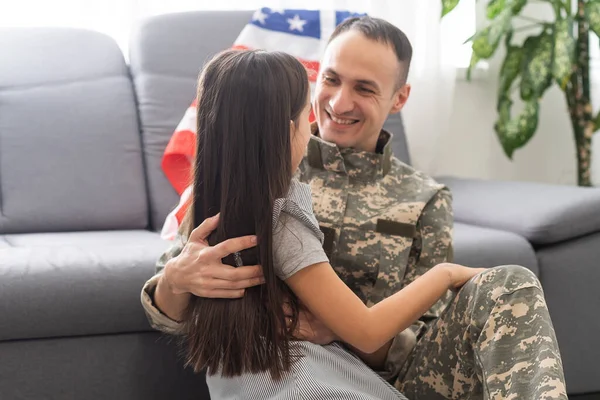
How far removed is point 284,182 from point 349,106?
390 mm

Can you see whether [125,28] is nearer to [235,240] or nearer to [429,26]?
[429,26]

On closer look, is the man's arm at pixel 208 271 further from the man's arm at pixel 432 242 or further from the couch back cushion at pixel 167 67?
the couch back cushion at pixel 167 67

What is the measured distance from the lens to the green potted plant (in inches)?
109

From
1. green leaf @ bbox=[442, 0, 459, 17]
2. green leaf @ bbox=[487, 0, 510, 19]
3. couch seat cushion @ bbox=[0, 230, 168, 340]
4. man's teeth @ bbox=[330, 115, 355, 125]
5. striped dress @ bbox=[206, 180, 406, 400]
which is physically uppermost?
green leaf @ bbox=[442, 0, 459, 17]

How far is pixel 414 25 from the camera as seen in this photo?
9.39 feet

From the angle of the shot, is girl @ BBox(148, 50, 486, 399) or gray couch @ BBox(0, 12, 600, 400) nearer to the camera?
girl @ BBox(148, 50, 486, 399)

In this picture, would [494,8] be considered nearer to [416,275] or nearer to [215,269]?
[416,275]

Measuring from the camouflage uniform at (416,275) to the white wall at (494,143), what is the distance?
1.52 metres

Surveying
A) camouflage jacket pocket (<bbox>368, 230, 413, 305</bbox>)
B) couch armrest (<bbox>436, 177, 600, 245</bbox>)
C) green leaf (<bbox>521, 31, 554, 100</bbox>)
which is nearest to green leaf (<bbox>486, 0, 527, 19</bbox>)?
green leaf (<bbox>521, 31, 554, 100</bbox>)

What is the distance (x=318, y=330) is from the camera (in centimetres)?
130

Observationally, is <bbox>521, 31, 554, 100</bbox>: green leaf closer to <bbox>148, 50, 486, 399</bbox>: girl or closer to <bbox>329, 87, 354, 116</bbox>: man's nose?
<bbox>329, 87, 354, 116</bbox>: man's nose

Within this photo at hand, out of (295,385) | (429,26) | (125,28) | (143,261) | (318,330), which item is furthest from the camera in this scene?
(429,26)

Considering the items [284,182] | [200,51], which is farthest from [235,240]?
[200,51]

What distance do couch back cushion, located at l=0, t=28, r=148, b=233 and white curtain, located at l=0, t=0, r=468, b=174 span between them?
214 millimetres
